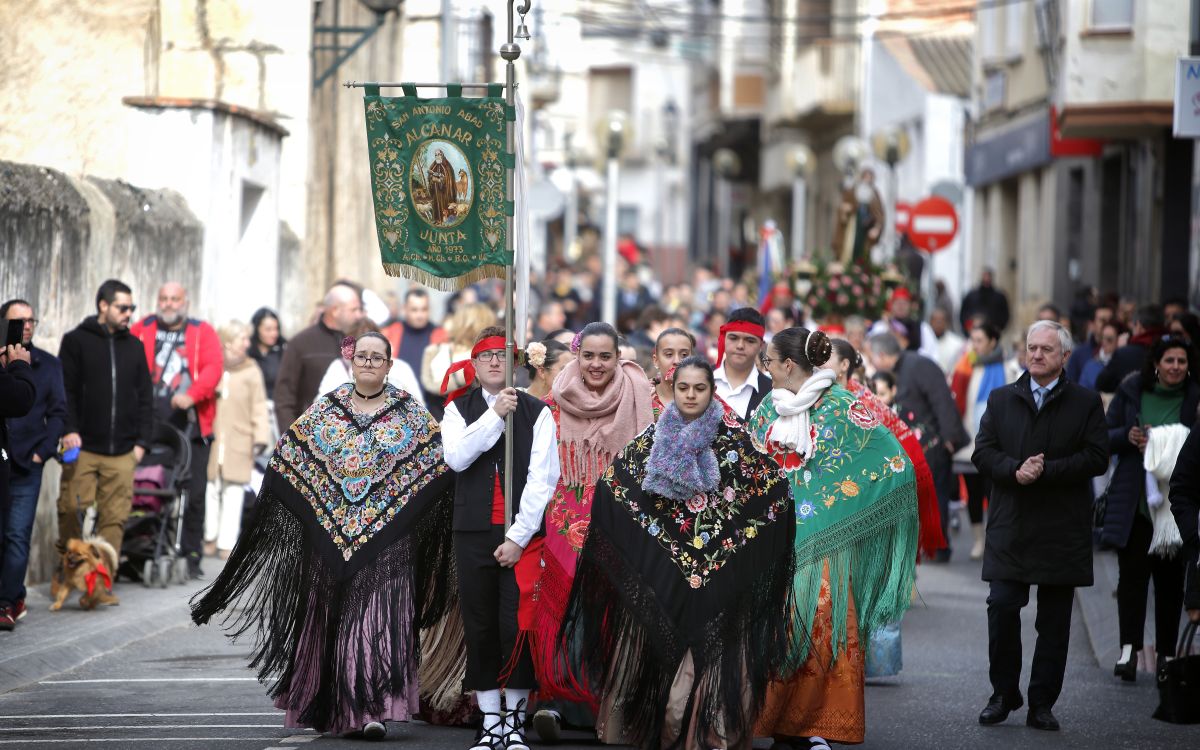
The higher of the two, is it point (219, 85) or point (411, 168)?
point (219, 85)

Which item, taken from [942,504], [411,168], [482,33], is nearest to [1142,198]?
[942,504]

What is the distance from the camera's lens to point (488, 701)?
9.37 meters

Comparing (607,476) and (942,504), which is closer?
(607,476)

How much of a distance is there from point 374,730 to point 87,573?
13.8ft

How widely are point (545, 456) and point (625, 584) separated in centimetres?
70

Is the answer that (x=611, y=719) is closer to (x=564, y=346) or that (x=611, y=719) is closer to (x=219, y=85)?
(x=564, y=346)

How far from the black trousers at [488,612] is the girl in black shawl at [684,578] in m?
0.37

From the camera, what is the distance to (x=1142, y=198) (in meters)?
26.8

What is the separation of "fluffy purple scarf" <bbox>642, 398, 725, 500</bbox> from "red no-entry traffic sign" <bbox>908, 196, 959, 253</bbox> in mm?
20008

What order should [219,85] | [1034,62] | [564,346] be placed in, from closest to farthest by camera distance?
[564,346] → [219,85] → [1034,62]

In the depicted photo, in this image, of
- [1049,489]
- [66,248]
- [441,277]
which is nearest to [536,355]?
[441,277]

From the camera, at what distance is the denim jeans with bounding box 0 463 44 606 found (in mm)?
12492

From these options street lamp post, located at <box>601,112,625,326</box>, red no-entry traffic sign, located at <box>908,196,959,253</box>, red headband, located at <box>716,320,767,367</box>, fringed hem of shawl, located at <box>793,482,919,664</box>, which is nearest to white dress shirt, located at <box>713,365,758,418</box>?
red headband, located at <box>716,320,767,367</box>

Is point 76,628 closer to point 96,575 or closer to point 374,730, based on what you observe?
point 96,575
